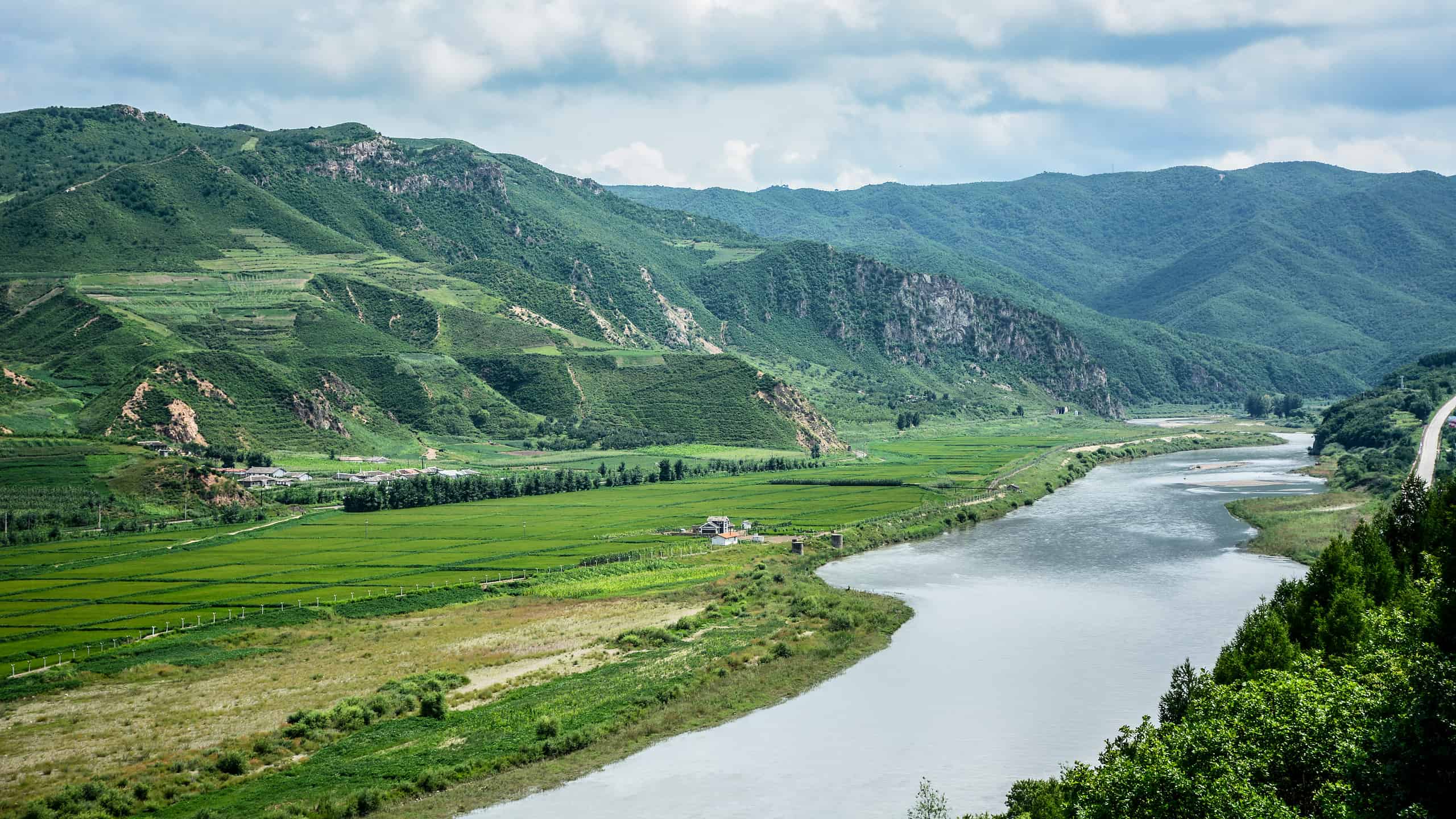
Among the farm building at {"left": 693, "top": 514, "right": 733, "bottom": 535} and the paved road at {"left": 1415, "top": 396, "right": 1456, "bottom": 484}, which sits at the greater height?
the paved road at {"left": 1415, "top": 396, "right": 1456, "bottom": 484}

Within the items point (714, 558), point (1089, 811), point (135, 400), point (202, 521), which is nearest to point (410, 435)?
point (135, 400)

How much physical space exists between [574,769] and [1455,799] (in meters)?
26.3

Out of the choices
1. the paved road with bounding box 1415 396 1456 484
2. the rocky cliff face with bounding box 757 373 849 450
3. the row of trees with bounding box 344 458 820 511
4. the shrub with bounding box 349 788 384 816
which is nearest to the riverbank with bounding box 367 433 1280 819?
the shrub with bounding box 349 788 384 816

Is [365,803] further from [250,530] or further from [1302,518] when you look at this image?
[1302,518]

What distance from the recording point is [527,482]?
115 meters

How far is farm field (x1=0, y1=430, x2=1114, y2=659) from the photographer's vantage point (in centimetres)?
6059

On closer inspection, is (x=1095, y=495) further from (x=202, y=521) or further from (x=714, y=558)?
(x=202, y=521)

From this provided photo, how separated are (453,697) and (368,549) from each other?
3446 cm

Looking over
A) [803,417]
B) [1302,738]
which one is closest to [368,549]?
[1302,738]

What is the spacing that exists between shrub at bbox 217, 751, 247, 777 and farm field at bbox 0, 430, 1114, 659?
17117 mm

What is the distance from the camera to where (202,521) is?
9100 cm

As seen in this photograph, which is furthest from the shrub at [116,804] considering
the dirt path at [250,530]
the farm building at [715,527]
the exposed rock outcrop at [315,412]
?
the exposed rock outcrop at [315,412]

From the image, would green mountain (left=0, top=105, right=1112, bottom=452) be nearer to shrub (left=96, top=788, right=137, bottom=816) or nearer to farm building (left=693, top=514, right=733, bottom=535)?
farm building (left=693, top=514, right=733, bottom=535)

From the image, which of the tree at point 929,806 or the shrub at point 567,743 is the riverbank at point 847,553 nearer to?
the shrub at point 567,743
